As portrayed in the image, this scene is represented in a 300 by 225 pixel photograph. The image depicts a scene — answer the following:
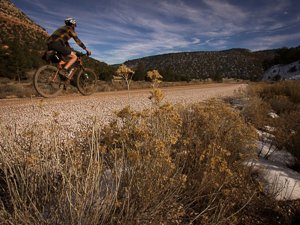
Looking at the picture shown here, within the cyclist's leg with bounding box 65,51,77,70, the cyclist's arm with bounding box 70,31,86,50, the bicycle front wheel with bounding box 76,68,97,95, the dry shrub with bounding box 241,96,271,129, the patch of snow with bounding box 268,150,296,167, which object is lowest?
the patch of snow with bounding box 268,150,296,167

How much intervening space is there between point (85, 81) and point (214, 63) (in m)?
77.1

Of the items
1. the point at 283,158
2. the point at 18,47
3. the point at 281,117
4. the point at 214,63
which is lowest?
the point at 283,158

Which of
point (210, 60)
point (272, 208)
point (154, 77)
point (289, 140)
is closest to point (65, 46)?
point (154, 77)

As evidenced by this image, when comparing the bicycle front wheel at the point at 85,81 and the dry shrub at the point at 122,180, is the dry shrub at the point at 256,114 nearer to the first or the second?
the dry shrub at the point at 122,180

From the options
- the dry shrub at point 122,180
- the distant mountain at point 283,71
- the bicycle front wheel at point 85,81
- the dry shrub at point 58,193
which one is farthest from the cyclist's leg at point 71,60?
the distant mountain at point 283,71

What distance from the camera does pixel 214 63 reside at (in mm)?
80750

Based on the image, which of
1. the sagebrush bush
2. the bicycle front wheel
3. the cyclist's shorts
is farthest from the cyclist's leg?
the sagebrush bush

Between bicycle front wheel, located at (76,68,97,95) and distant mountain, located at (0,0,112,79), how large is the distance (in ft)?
40.4

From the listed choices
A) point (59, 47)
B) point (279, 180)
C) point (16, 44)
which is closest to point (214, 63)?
point (16, 44)

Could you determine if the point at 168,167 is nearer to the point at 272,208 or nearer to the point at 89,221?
the point at 89,221

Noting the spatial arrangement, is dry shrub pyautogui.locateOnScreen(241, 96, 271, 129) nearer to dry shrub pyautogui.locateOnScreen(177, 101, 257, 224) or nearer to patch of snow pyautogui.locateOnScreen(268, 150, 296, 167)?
patch of snow pyautogui.locateOnScreen(268, 150, 296, 167)

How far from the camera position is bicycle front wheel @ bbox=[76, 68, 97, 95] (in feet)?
28.6

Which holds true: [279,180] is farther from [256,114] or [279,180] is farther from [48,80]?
[48,80]

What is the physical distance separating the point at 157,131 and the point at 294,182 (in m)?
1.97
